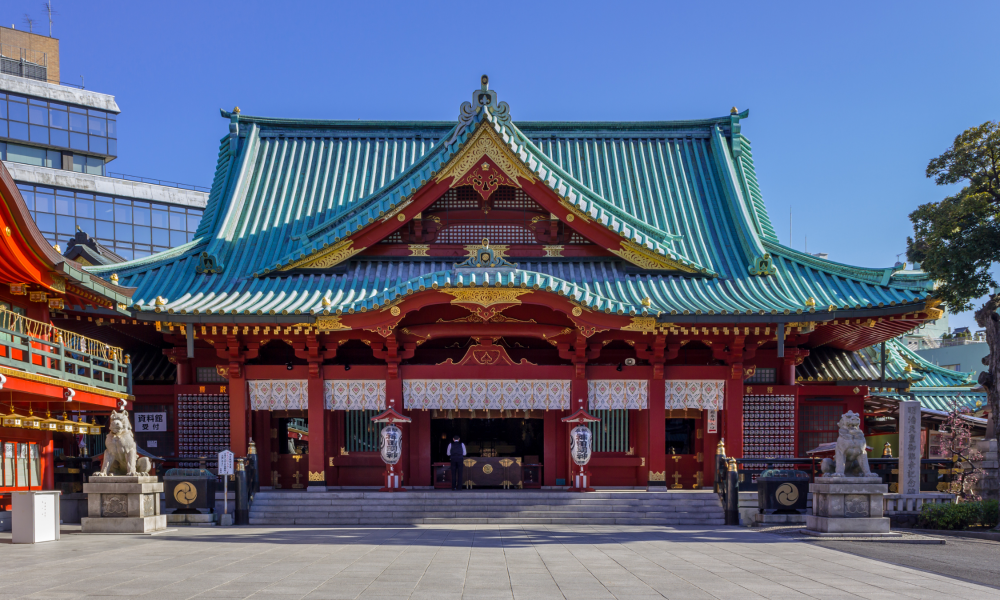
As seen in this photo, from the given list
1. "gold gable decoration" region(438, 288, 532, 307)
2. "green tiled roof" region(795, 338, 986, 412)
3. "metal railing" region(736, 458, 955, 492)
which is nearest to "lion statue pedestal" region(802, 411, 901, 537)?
"metal railing" region(736, 458, 955, 492)

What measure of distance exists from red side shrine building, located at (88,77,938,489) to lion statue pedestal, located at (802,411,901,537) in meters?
4.46

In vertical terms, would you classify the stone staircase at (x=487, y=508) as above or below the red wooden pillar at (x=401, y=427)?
below

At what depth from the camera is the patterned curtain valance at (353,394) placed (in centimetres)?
2308

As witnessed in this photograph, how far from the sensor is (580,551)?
588 inches

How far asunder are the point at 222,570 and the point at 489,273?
10727 millimetres

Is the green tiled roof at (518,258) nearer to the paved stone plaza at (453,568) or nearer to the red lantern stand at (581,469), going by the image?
the red lantern stand at (581,469)

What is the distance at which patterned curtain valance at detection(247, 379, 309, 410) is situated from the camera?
76.2 feet

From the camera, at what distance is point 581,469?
22.4 meters

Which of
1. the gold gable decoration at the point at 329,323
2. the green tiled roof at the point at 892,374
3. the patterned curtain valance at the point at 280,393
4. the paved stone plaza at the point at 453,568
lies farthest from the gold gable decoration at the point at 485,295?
the green tiled roof at the point at 892,374

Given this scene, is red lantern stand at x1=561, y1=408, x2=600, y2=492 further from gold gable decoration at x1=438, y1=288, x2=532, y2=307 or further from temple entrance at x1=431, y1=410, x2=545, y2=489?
gold gable decoration at x1=438, y1=288, x2=532, y2=307

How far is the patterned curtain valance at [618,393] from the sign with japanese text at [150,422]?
12.1 meters

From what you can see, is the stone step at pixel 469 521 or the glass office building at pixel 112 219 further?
the glass office building at pixel 112 219

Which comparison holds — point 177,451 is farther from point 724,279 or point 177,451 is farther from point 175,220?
point 175,220

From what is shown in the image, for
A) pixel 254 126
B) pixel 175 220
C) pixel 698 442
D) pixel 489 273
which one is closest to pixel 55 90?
pixel 175 220
